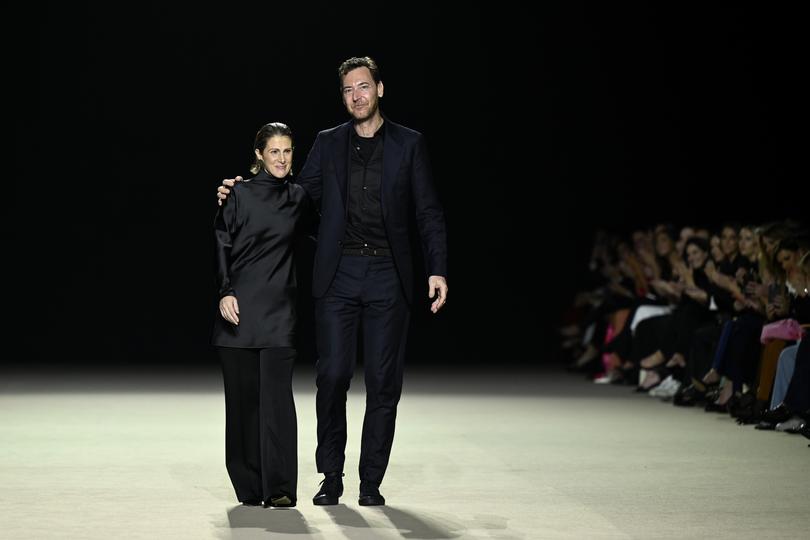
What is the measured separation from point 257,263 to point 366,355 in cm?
37

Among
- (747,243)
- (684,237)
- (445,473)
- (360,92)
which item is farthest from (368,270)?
(684,237)

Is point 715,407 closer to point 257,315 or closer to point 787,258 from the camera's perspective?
point 787,258

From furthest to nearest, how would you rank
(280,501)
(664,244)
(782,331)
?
(664,244), (782,331), (280,501)

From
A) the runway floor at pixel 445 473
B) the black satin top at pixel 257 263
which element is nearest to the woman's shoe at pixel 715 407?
the runway floor at pixel 445 473

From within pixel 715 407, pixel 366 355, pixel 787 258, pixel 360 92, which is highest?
pixel 360 92

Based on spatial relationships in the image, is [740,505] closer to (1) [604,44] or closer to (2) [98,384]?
(2) [98,384]

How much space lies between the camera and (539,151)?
10.1m

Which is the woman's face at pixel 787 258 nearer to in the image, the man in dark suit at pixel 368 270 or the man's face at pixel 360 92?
the man in dark suit at pixel 368 270

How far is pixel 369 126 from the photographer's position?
364 cm

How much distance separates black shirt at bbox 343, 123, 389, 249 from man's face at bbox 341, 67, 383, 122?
9 cm

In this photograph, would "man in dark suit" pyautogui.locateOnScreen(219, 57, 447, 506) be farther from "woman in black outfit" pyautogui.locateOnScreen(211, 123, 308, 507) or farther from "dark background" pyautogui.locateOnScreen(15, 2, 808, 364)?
"dark background" pyautogui.locateOnScreen(15, 2, 808, 364)

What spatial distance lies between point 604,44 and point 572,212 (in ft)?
4.11

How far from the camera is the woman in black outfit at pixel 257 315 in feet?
11.4

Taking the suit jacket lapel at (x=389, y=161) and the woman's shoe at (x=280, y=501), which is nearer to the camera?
the woman's shoe at (x=280, y=501)
